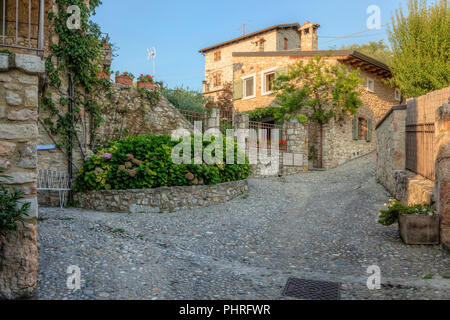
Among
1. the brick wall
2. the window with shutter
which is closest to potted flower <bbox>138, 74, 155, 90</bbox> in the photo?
the window with shutter

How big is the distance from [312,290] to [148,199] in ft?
14.2

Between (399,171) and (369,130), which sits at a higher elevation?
(369,130)

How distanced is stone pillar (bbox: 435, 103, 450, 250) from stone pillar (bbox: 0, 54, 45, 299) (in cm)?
454

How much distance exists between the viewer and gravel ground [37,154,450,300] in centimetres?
307

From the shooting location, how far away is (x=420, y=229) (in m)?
4.15

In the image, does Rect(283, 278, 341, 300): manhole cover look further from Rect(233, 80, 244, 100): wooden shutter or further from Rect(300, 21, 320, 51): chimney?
Rect(300, 21, 320, 51): chimney

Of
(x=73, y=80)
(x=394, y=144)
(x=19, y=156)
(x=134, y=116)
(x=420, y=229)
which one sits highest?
(x=73, y=80)

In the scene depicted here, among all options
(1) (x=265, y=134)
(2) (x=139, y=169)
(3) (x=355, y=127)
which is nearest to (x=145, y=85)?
(2) (x=139, y=169)

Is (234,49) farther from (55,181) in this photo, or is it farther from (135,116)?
(55,181)

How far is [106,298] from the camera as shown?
2.84m

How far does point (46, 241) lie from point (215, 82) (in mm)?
18119

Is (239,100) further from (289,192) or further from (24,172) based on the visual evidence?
(24,172)

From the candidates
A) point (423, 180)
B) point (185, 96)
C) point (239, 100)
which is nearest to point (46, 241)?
point (423, 180)

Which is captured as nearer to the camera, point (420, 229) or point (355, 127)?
point (420, 229)
